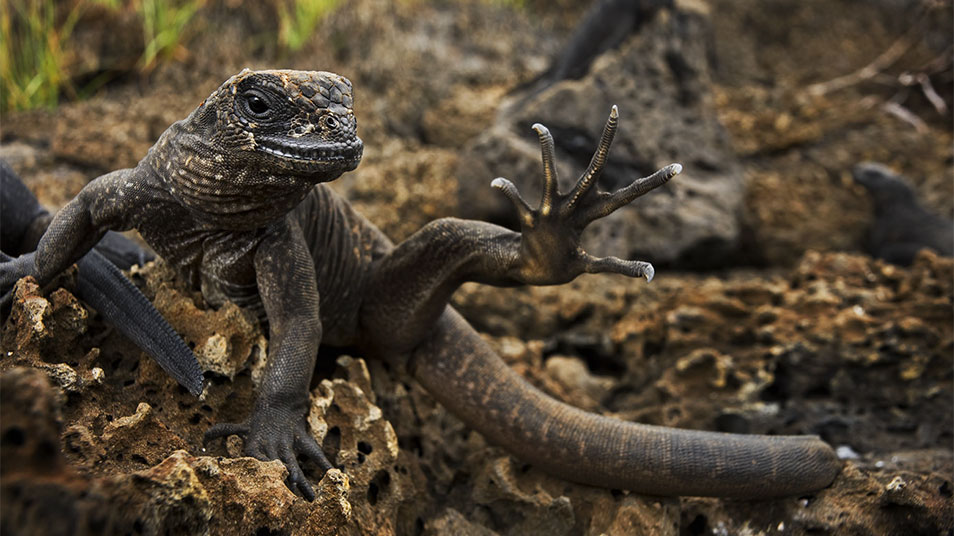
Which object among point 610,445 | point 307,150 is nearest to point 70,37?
point 307,150

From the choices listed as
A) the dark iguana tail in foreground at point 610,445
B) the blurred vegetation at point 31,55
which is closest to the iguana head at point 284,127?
the dark iguana tail in foreground at point 610,445

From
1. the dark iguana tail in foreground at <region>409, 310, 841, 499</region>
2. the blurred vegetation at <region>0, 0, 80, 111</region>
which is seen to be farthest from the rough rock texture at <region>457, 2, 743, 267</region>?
the blurred vegetation at <region>0, 0, 80, 111</region>

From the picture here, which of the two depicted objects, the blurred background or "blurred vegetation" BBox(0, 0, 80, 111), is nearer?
the blurred background

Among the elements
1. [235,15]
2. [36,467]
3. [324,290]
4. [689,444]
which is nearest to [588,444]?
[689,444]

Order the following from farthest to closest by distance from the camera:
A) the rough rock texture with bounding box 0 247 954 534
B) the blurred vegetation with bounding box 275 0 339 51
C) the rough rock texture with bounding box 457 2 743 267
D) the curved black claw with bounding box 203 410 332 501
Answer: the blurred vegetation with bounding box 275 0 339 51
the rough rock texture with bounding box 457 2 743 267
the curved black claw with bounding box 203 410 332 501
the rough rock texture with bounding box 0 247 954 534

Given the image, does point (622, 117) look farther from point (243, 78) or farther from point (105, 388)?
point (105, 388)

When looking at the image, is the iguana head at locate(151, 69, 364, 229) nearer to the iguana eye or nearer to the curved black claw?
the iguana eye

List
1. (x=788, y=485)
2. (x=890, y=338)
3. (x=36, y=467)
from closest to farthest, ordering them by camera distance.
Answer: (x=36, y=467)
(x=788, y=485)
(x=890, y=338)
